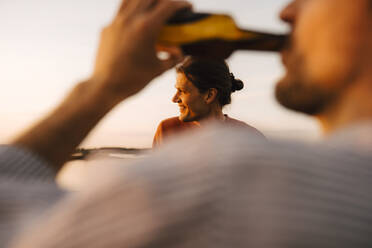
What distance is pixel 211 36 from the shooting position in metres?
0.84

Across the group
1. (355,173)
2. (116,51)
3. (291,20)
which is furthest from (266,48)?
(355,173)

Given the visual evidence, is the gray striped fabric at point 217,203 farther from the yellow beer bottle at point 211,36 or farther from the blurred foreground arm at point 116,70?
the yellow beer bottle at point 211,36

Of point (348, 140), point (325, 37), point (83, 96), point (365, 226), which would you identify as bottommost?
point (365, 226)

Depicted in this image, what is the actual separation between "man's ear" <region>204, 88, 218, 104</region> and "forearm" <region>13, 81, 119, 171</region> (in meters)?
1.51

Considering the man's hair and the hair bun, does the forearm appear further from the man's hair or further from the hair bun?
the hair bun

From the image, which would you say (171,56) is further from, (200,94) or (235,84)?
(235,84)

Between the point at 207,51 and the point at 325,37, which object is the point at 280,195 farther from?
the point at 207,51

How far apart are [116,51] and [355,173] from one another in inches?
19.5

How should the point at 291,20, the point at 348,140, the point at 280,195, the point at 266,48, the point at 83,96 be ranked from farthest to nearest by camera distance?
1. the point at 266,48
2. the point at 291,20
3. the point at 83,96
4. the point at 348,140
5. the point at 280,195

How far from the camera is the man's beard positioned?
2.15 ft

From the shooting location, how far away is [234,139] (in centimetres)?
37

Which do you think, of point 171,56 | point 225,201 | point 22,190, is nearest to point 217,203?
point 225,201

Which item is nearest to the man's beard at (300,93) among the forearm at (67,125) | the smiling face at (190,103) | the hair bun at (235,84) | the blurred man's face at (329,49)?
the blurred man's face at (329,49)

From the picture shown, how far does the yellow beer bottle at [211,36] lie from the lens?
80 cm
